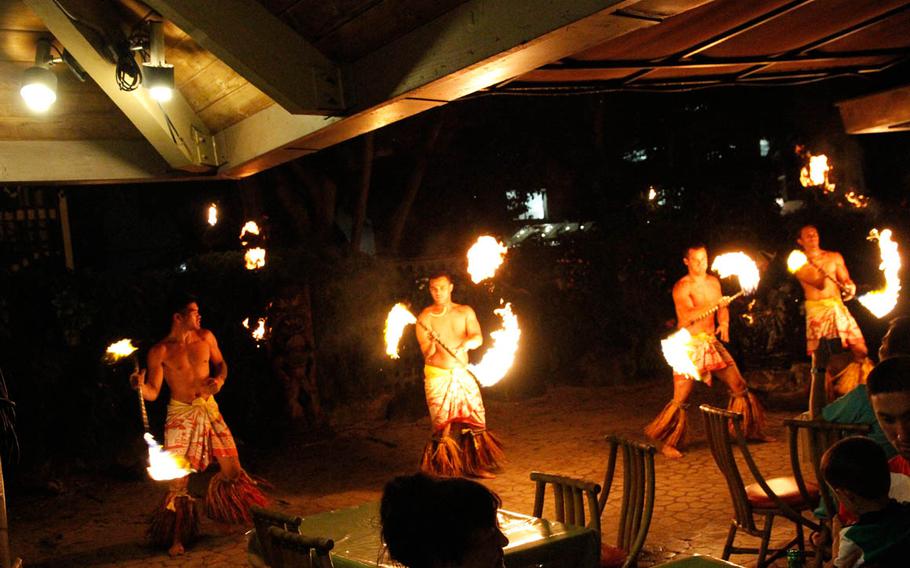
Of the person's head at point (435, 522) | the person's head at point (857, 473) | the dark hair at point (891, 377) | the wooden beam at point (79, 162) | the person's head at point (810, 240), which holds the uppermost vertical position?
the wooden beam at point (79, 162)

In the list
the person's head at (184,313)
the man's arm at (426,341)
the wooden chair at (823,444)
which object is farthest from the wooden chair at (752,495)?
the person's head at (184,313)

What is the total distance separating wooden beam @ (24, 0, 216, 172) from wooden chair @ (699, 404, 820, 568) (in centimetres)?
344

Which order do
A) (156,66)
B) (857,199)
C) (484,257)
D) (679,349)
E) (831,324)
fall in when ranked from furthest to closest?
(857,199), (831,324), (679,349), (484,257), (156,66)

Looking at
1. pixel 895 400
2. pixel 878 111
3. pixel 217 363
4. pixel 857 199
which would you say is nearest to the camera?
pixel 895 400

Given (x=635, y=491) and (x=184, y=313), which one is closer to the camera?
(x=635, y=491)

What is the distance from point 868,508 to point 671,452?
5507mm

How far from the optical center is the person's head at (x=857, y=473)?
2.89 metres

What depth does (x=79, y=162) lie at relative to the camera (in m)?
5.89

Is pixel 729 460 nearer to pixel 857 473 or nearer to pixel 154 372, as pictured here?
pixel 857 473

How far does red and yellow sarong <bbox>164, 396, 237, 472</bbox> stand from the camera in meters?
6.95

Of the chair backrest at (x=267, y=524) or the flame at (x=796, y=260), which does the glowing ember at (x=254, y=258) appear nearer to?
the flame at (x=796, y=260)

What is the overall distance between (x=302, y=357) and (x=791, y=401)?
582cm

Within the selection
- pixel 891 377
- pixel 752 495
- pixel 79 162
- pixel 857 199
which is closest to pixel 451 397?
pixel 752 495

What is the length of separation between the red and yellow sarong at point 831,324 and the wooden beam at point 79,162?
22.0 ft
